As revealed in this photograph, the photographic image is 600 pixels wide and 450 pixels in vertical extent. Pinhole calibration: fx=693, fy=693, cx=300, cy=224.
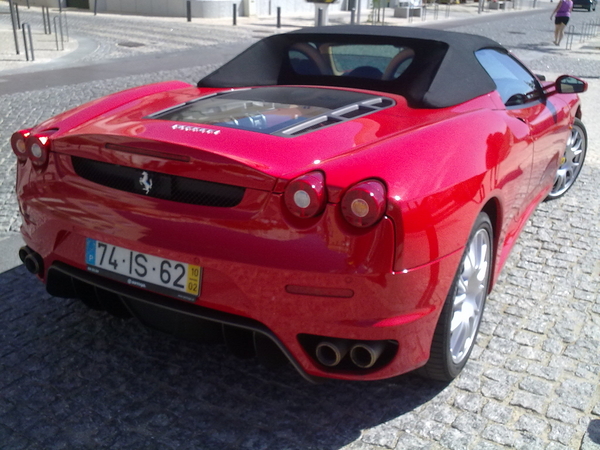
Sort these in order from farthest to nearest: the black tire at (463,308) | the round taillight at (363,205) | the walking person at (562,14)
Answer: the walking person at (562,14) < the black tire at (463,308) < the round taillight at (363,205)

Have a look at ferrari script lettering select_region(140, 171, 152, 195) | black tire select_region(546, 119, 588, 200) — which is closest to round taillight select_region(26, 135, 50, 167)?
ferrari script lettering select_region(140, 171, 152, 195)

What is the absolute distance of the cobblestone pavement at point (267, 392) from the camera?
2658mm

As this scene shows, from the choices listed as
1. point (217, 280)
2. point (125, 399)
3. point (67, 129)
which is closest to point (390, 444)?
point (217, 280)

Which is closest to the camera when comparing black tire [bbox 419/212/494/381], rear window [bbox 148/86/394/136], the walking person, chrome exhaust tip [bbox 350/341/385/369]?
chrome exhaust tip [bbox 350/341/385/369]

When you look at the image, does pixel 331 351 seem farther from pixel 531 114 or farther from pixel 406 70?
pixel 531 114

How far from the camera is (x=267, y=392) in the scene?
2.97 metres

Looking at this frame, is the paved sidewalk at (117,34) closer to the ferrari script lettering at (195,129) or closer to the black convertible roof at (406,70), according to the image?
the black convertible roof at (406,70)

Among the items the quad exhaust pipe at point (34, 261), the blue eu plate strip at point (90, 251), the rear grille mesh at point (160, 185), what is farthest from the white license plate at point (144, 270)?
the quad exhaust pipe at point (34, 261)

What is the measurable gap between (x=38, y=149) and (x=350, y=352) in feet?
5.12

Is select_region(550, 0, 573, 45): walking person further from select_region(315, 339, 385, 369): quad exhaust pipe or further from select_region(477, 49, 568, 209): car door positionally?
select_region(315, 339, 385, 369): quad exhaust pipe

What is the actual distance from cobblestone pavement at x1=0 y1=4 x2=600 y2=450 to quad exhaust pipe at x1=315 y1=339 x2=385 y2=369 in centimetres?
36

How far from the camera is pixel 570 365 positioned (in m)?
3.21

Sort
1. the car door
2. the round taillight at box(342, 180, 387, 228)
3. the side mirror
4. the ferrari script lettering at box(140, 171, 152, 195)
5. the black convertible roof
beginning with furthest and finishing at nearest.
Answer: the side mirror < the car door < the black convertible roof < the ferrari script lettering at box(140, 171, 152, 195) < the round taillight at box(342, 180, 387, 228)

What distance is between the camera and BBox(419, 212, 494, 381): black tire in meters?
2.73
